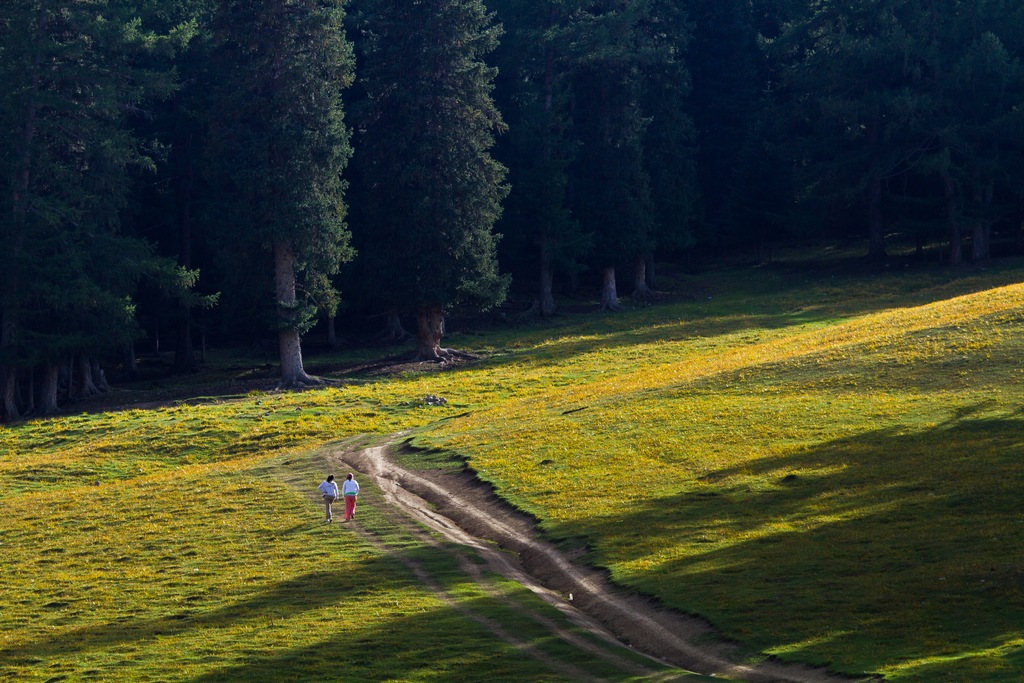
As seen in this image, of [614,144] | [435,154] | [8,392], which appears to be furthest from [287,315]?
[614,144]

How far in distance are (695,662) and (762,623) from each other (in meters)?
1.68

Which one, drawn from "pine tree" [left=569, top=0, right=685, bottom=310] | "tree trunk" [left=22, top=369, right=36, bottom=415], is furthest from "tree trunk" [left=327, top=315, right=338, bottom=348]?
"pine tree" [left=569, top=0, right=685, bottom=310]

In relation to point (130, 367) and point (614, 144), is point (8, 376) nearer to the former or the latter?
point (130, 367)

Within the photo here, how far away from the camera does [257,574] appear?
2695 centimetres

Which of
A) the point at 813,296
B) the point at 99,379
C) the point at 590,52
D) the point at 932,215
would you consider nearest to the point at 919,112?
the point at 932,215

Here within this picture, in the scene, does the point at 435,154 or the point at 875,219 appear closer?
the point at 435,154

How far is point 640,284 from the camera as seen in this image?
267ft

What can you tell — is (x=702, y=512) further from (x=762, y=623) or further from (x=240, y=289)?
(x=240, y=289)

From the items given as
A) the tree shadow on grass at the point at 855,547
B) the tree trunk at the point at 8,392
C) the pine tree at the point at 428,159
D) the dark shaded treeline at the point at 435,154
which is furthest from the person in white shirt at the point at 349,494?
the tree trunk at the point at 8,392

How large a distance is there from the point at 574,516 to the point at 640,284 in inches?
2092

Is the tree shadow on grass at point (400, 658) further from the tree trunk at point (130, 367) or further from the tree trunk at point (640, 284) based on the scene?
the tree trunk at point (640, 284)

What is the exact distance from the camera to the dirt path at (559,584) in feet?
65.2

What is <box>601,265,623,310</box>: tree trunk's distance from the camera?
77812 millimetres

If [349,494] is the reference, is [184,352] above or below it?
above
